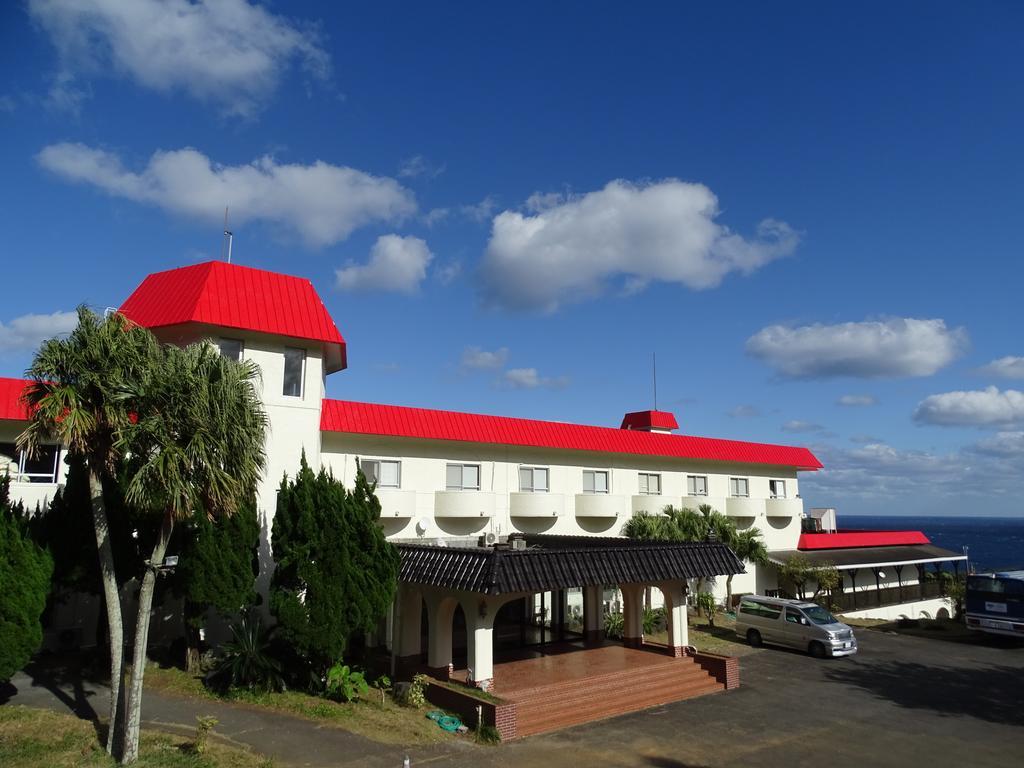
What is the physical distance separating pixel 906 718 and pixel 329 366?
65.6 ft

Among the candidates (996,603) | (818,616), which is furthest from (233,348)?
(996,603)

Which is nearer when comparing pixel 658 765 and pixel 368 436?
pixel 658 765

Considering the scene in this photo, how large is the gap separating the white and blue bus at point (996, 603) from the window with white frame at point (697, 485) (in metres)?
11.4

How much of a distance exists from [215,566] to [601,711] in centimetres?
1025

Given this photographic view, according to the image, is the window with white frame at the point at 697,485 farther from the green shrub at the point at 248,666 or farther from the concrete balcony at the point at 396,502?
the green shrub at the point at 248,666

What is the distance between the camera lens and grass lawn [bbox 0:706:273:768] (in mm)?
12641

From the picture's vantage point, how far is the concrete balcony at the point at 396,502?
24203mm

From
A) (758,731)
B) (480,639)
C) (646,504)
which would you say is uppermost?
(646,504)

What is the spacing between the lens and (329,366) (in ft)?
80.9

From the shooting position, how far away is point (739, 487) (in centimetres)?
3606

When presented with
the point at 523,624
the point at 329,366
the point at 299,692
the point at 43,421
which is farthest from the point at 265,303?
the point at 523,624

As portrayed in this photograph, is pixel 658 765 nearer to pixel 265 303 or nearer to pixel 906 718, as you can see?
pixel 906 718

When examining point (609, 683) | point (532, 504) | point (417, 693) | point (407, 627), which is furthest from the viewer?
point (532, 504)

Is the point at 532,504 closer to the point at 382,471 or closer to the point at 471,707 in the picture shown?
the point at 382,471
